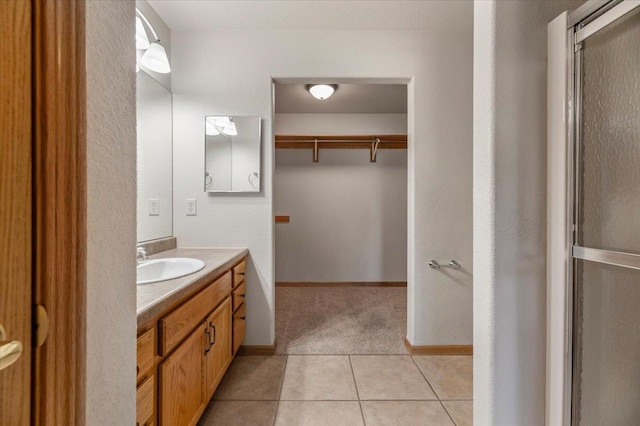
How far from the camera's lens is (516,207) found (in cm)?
105

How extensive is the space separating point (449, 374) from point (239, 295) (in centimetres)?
155

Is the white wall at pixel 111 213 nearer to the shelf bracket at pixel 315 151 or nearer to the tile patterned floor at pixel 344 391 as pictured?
the tile patterned floor at pixel 344 391

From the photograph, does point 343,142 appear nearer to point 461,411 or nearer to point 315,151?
point 315,151

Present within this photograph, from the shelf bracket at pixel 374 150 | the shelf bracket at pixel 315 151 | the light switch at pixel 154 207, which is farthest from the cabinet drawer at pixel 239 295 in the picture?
the shelf bracket at pixel 374 150

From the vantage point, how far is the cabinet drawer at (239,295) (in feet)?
6.23

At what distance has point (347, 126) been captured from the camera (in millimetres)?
3900

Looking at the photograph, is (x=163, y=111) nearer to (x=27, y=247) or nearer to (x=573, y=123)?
(x=27, y=247)

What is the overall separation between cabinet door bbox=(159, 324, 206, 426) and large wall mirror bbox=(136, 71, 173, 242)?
0.88m

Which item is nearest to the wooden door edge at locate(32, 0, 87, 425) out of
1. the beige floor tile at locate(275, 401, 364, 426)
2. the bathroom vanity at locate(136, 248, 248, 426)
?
the bathroom vanity at locate(136, 248, 248, 426)

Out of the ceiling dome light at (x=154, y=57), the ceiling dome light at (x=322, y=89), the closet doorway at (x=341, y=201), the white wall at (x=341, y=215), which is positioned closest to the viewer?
the ceiling dome light at (x=154, y=57)

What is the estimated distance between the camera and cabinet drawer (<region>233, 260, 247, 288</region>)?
6.29 feet

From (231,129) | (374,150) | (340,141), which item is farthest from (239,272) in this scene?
(374,150)

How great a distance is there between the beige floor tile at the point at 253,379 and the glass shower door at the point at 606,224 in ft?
4.92

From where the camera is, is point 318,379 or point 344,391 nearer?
point 344,391
